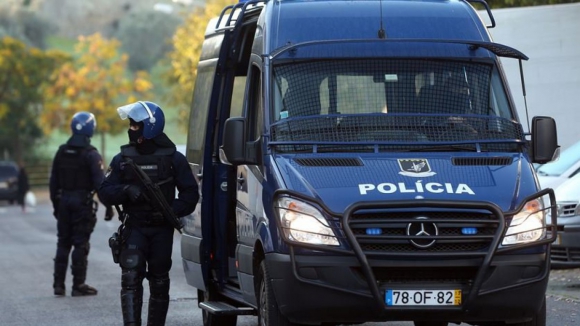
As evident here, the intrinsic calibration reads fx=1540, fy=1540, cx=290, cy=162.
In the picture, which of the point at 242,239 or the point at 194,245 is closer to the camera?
the point at 242,239

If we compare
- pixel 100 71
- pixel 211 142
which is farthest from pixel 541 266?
pixel 100 71

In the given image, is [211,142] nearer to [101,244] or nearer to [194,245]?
[194,245]

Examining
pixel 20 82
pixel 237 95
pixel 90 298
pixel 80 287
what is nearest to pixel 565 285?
pixel 90 298

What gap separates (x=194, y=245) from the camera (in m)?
11.9

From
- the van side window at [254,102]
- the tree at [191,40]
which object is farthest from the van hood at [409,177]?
the tree at [191,40]

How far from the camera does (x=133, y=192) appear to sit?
10.3 meters

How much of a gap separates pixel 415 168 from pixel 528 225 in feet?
2.47

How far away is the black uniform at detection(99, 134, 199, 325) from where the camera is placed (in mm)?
10461

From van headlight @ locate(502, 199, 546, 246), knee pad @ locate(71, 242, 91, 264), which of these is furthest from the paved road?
van headlight @ locate(502, 199, 546, 246)

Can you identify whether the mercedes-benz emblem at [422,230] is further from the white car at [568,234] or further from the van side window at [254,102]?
the white car at [568,234]

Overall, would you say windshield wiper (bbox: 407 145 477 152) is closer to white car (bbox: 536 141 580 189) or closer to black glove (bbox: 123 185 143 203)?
black glove (bbox: 123 185 143 203)

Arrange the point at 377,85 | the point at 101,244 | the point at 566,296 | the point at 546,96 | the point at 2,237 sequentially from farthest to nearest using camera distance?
the point at 2,237, the point at 101,244, the point at 546,96, the point at 566,296, the point at 377,85

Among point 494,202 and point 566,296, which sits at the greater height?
point 494,202

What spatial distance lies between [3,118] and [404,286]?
240 feet
